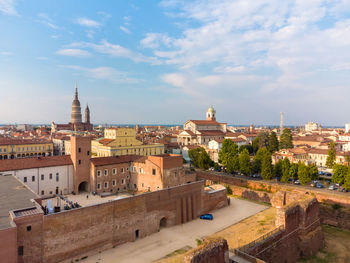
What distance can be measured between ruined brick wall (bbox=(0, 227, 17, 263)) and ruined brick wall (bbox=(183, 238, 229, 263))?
471 inches

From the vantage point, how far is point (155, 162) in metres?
37.9

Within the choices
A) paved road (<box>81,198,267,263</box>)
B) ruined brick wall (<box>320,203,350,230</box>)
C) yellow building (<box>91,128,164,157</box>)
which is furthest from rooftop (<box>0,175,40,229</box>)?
ruined brick wall (<box>320,203,350,230</box>)

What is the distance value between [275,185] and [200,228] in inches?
765

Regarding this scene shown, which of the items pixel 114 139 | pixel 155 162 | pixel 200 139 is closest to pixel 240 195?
pixel 155 162

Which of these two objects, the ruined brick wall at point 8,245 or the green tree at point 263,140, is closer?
the ruined brick wall at point 8,245

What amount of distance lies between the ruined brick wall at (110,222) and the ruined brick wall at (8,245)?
284cm

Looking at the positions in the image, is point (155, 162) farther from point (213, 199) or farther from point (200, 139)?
point (200, 139)

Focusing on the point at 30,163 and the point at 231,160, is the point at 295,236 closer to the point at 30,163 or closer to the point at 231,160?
the point at 231,160

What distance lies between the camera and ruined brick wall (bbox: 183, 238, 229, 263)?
16703mm

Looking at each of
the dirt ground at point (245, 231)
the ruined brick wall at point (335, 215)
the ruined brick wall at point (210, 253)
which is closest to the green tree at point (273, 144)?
the ruined brick wall at point (335, 215)

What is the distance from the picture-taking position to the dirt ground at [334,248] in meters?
26.3

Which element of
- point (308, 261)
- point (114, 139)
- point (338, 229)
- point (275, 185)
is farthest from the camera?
point (114, 139)

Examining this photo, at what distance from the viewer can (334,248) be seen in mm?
28469

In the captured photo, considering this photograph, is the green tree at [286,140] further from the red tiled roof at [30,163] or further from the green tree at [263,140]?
the red tiled roof at [30,163]
